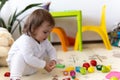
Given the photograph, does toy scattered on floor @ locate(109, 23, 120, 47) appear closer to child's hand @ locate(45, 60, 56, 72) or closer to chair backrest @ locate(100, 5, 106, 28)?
chair backrest @ locate(100, 5, 106, 28)

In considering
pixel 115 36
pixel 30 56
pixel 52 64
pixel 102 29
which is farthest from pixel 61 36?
pixel 30 56

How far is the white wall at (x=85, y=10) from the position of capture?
89.1 inches

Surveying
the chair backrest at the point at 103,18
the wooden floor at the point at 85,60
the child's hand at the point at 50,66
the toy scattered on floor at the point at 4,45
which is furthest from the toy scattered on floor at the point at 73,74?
the chair backrest at the point at 103,18

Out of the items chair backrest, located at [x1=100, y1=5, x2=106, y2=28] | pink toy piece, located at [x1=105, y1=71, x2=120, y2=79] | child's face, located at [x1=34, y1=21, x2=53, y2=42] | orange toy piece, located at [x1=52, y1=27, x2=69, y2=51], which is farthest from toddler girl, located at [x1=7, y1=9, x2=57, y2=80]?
chair backrest, located at [x1=100, y1=5, x2=106, y2=28]

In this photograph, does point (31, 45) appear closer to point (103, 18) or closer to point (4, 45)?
point (4, 45)

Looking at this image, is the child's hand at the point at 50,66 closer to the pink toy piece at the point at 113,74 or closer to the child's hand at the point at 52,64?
the child's hand at the point at 52,64

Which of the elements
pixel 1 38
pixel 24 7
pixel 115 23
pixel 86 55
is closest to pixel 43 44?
pixel 1 38

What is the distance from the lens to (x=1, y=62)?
5.57 ft

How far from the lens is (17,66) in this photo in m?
1.34

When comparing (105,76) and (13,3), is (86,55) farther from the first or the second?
(13,3)

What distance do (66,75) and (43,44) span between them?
252mm

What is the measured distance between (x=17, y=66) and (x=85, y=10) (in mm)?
Answer: 1172

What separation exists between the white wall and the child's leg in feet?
3.16

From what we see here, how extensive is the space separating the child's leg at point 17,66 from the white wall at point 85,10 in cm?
96
